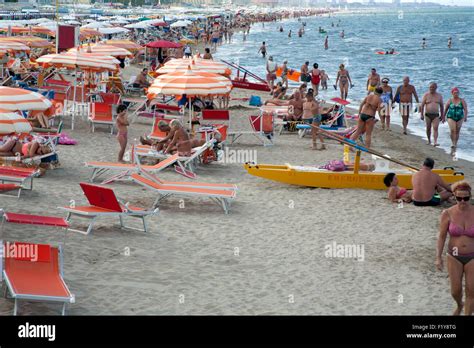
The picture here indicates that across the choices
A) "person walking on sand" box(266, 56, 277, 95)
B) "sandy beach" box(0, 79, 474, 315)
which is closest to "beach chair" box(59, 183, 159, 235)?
"sandy beach" box(0, 79, 474, 315)

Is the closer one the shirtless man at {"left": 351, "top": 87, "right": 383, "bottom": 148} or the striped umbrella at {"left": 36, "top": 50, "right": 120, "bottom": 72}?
the shirtless man at {"left": 351, "top": 87, "right": 383, "bottom": 148}

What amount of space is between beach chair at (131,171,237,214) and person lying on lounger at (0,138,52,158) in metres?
1.96

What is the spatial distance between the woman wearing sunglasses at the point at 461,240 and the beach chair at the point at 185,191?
14.6 feet

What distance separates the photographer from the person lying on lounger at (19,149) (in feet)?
36.9

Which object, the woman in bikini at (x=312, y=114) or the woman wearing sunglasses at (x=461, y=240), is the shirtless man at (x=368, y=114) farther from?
the woman wearing sunglasses at (x=461, y=240)

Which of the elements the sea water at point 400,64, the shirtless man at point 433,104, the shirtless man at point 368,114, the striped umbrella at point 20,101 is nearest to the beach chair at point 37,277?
the striped umbrella at point 20,101

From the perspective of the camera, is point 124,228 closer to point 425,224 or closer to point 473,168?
point 425,224

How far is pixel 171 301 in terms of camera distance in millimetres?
6812

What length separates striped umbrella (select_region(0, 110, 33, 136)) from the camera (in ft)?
23.8

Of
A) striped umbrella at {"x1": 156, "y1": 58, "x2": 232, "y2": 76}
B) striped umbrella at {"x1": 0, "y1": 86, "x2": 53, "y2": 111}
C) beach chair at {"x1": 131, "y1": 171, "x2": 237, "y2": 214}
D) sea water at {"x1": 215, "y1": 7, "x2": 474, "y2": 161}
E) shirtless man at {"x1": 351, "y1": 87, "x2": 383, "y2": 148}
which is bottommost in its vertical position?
sea water at {"x1": 215, "y1": 7, "x2": 474, "y2": 161}

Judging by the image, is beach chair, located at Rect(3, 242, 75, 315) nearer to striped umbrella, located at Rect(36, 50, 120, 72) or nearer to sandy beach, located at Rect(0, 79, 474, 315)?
sandy beach, located at Rect(0, 79, 474, 315)

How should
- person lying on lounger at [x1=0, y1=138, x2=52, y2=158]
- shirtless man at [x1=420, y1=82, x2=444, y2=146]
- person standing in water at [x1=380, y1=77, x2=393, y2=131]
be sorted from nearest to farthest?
person lying on lounger at [x1=0, y1=138, x2=52, y2=158], shirtless man at [x1=420, y1=82, x2=444, y2=146], person standing in water at [x1=380, y1=77, x2=393, y2=131]

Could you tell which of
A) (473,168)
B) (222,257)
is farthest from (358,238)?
(473,168)
